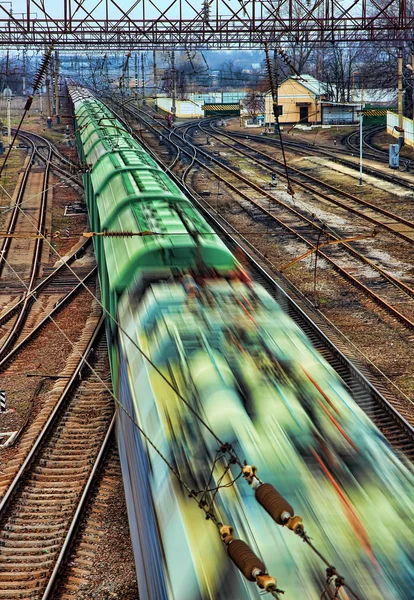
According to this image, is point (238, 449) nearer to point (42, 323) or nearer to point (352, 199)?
point (42, 323)

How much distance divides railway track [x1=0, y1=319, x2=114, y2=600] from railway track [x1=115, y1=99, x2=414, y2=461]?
401 cm

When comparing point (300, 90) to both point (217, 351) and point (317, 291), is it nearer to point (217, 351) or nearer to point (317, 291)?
point (317, 291)

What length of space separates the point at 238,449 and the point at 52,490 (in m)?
5.33

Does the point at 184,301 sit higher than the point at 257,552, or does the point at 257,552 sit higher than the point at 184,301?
the point at 184,301

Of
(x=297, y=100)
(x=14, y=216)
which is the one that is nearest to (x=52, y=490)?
(x=14, y=216)

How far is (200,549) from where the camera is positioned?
474 centimetres

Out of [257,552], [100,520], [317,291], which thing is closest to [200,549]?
[257,552]

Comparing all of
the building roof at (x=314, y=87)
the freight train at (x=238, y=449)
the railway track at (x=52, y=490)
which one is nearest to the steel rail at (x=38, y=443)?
the railway track at (x=52, y=490)

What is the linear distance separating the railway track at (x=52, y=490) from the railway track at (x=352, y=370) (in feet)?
13.2

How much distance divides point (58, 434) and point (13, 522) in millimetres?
2490

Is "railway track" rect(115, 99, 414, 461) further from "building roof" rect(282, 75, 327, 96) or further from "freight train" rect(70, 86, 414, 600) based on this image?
"building roof" rect(282, 75, 327, 96)

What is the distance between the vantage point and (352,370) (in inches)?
519

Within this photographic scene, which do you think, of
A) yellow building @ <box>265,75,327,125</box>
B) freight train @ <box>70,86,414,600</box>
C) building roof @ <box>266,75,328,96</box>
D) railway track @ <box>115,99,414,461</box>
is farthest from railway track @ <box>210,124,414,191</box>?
freight train @ <box>70,86,414,600</box>

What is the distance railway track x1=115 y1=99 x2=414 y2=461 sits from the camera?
36.4 feet
